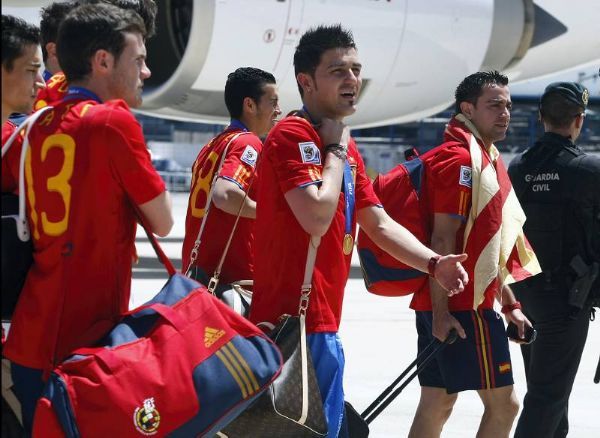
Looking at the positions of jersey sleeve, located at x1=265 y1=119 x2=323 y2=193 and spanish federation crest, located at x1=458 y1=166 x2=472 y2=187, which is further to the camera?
spanish federation crest, located at x1=458 y1=166 x2=472 y2=187

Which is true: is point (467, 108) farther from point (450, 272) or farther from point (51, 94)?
point (51, 94)

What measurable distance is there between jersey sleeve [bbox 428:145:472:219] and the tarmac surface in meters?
1.61

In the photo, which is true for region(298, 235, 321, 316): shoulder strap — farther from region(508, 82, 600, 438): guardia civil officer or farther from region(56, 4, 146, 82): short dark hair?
region(508, 82, 600, 438): guardia civil officer

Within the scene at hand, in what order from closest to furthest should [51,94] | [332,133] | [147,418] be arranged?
[147,418] → [51,94] → [332,133]

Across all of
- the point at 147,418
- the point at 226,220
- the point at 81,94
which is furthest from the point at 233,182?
the point at 147,418

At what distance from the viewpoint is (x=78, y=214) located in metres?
2.47

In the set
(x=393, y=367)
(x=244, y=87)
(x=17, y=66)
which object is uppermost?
(x=17, y=66)

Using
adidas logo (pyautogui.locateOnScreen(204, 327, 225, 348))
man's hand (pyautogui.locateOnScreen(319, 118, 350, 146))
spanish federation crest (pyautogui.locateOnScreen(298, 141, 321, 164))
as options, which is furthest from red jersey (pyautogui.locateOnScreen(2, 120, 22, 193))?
man's hand (pyautogui.locateOnScreen(319, 118, 350, 146))

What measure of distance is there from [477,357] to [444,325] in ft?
0.52

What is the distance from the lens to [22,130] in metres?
2.51

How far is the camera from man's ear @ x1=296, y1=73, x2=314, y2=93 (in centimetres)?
325

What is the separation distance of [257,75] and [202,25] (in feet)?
17.0

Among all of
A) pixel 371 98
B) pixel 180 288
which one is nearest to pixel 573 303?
pixel 180 288

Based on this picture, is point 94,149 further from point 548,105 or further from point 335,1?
point 335,1
